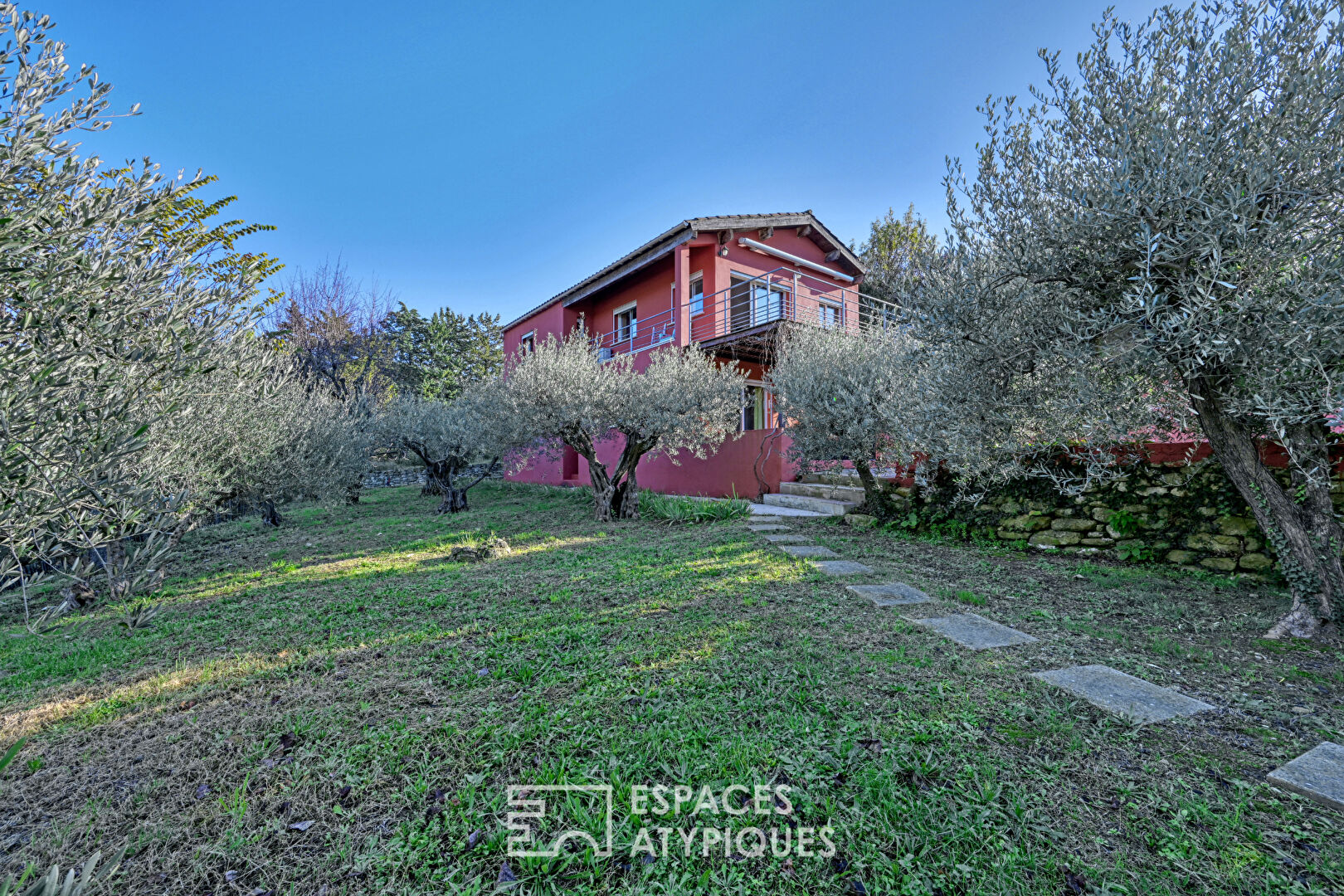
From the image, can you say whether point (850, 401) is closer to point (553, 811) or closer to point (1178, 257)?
point (1178, 257)

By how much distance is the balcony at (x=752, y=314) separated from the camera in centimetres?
1247

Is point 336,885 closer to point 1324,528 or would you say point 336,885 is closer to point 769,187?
point 1324,528

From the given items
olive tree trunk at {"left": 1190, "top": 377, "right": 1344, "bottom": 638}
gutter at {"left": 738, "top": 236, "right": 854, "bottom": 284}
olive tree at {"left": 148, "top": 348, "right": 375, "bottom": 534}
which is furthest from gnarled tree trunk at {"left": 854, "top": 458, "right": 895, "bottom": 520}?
gutter at {"left": 738, "top": 236, "right": 854, "bottom": 284}

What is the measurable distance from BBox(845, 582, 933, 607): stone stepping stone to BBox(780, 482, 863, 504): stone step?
4.05 m

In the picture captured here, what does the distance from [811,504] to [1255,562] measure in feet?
18.2

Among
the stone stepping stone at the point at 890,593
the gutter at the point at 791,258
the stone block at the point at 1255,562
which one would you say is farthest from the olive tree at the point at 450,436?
the stone block at the point at 1255,562

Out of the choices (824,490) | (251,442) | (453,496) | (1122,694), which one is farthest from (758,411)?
(1122,694)

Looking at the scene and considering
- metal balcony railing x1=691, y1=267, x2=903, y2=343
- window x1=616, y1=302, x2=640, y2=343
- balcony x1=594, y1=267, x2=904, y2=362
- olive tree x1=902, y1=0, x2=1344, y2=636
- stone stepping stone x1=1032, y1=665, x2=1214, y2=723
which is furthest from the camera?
window x1=616, y1=302, x2=640, y2=343

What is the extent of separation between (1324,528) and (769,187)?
1442 cm

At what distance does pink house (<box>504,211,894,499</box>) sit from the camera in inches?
444

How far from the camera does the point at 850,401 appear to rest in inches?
280

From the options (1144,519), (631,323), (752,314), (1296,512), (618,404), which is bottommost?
(1144,519)

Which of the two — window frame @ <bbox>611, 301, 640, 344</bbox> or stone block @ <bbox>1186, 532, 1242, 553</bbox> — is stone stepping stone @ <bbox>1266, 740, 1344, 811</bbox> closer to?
stone block @ <bbox>1186, 532, 1242, 553</bbox>

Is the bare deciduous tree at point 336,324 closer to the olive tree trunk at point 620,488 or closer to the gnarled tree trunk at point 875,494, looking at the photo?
the olive tree trunk at point 620,488
